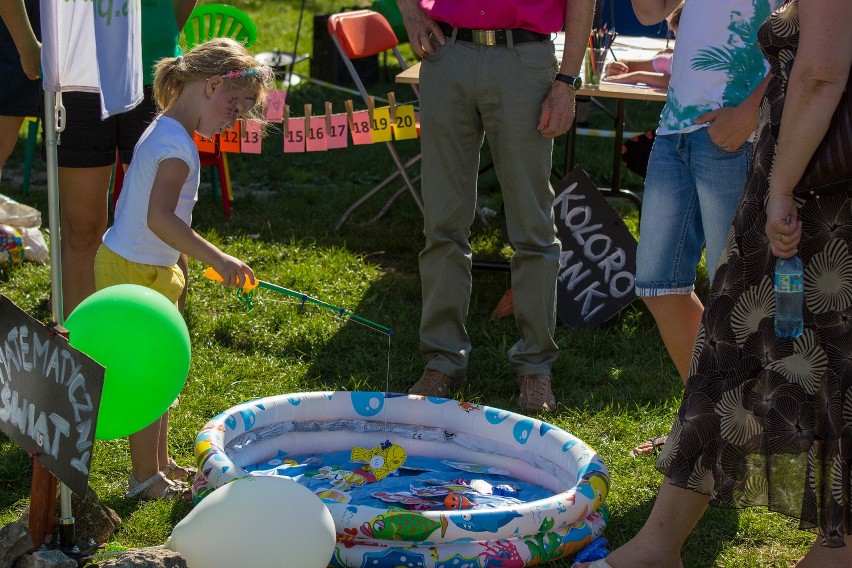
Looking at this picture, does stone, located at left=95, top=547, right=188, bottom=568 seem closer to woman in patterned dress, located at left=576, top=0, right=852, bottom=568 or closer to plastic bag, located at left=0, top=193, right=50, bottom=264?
woman in patterned dress, located at left=576, top=0, right=852, bottom=568

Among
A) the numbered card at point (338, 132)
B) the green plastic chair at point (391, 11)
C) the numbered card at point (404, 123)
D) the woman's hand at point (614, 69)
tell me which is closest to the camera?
the woman's hand at point (614, 69)

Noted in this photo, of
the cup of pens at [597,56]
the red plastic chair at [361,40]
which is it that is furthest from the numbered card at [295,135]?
the cup of pens at [597,56]

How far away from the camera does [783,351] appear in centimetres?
260

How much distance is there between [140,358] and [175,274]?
828mm

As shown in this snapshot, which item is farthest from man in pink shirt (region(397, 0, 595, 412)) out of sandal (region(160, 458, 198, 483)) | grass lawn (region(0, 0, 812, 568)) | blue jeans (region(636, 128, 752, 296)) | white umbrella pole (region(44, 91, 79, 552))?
white umbrella pole (region(44, 91, 79, 552))

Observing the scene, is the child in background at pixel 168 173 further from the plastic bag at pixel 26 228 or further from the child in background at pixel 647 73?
the plastic bag at pixel 26 228

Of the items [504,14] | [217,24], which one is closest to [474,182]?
[504,14]

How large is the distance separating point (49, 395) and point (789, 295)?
1702 millimetres

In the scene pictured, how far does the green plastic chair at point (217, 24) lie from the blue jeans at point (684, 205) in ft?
12.0

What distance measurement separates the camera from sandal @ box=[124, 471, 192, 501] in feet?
10.8

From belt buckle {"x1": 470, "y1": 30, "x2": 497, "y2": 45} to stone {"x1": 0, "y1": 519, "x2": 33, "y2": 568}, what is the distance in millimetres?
2268

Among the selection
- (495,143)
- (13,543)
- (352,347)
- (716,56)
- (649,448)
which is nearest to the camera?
(13,543)

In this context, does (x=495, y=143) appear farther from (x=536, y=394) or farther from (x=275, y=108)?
(x=275, y=108)

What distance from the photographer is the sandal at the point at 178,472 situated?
344 cm
